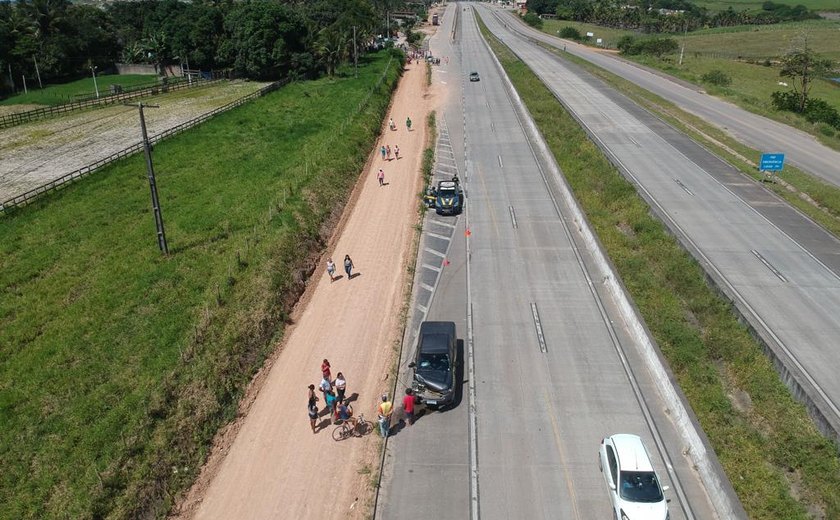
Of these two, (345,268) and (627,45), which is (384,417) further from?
(627,45)

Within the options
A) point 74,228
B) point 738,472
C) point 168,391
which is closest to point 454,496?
point 738,472

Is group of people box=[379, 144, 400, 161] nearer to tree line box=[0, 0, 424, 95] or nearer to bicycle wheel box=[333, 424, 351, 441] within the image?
bicycle wheel box=[333, 424, 351, 441]

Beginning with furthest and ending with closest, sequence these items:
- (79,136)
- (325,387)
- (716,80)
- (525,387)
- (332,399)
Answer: (716,80) → (79,136) → (525,387) → (325,387) → (332,399)

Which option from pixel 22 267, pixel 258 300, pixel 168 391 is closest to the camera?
pixel 168 391

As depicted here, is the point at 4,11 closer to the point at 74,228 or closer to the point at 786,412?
the point at 74,228

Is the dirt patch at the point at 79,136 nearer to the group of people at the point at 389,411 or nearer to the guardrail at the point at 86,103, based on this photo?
the guardrail at the point at 86,103

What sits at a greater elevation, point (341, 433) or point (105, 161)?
point (105, 161)

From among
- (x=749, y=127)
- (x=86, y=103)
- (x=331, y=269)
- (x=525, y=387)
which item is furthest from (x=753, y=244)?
(x=86, y=103)
